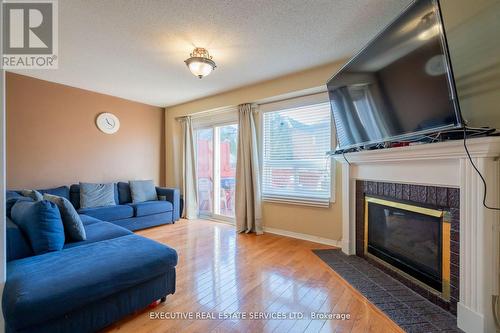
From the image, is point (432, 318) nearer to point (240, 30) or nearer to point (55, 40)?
point (240, 30)

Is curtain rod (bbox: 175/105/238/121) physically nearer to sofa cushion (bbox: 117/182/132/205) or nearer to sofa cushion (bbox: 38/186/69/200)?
sofa cushion (bbox: 117/182/132/205)

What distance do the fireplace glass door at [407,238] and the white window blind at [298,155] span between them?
791 millimetres

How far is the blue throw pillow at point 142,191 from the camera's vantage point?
4.14 m

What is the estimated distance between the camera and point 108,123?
4.27 metres

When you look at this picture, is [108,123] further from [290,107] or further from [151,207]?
[290,107]

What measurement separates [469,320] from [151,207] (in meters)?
4.10

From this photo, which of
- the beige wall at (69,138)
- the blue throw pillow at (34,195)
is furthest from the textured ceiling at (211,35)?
the blue throw pillow at (34,195)

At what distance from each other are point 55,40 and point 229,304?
3201mm

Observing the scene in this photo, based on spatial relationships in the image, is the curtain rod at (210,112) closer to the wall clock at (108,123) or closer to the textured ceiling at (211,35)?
the textured ceiling at (211,35)

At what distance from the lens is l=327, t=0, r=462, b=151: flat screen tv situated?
1396 millimetres

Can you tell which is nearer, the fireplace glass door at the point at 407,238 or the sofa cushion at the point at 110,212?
the fireplace glass door at the point at 407,238

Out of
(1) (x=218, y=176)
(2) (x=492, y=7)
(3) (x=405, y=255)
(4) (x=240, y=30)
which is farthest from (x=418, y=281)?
(1) (x=218, y=176)

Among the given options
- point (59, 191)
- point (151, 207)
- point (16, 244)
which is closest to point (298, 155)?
point (151, 207)

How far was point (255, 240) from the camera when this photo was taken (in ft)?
11.1
